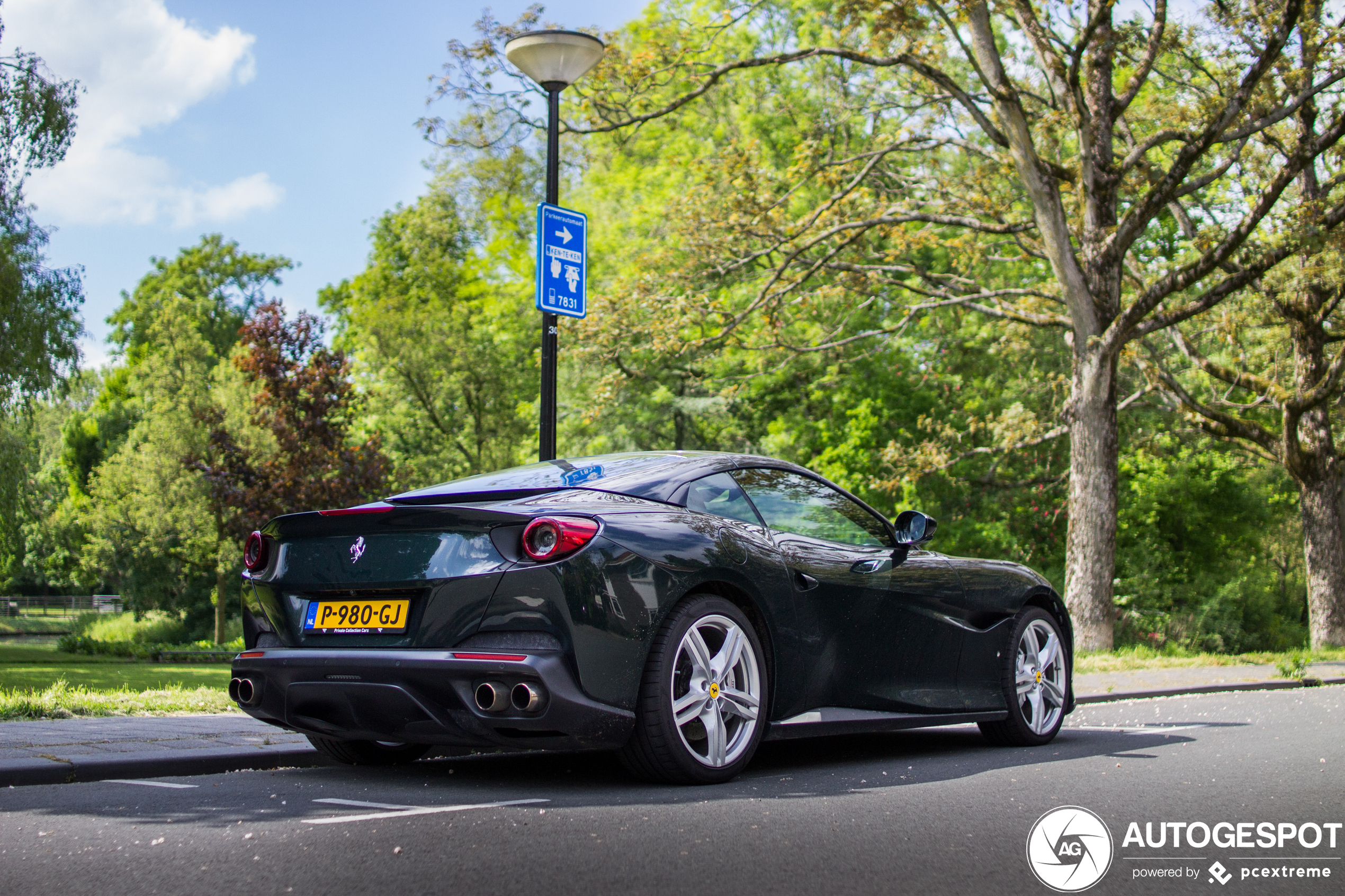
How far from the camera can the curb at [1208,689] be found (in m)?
10.8

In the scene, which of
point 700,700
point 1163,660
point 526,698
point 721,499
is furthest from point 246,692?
point 1163,660

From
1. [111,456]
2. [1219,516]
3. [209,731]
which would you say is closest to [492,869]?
[209,731]

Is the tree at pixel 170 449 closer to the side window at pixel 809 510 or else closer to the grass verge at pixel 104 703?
the grass verge at pixel 104 703

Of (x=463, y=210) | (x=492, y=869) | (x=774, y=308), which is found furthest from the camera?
(x=463, y=210)

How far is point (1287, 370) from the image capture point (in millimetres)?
21969

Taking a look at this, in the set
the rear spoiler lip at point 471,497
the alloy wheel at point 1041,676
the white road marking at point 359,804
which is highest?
the rear spoiler lip at point 471,497

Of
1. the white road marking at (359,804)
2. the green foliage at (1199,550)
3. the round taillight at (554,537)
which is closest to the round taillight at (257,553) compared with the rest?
the white road marking at (359,804)

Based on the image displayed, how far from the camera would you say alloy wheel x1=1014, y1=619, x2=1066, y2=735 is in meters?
6.99

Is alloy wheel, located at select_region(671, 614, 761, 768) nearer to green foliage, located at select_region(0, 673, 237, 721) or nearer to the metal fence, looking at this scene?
green foliage, located at select_region(0, 673, 237, 721)

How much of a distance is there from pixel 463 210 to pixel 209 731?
35043mm

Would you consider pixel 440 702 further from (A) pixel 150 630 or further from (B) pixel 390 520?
(A) pixel 150 630

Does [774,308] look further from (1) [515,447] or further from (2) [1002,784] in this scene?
(1) [515,447]

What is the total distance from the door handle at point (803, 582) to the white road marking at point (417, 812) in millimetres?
1496

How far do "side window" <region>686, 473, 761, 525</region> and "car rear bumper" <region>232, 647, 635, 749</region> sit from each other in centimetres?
109
